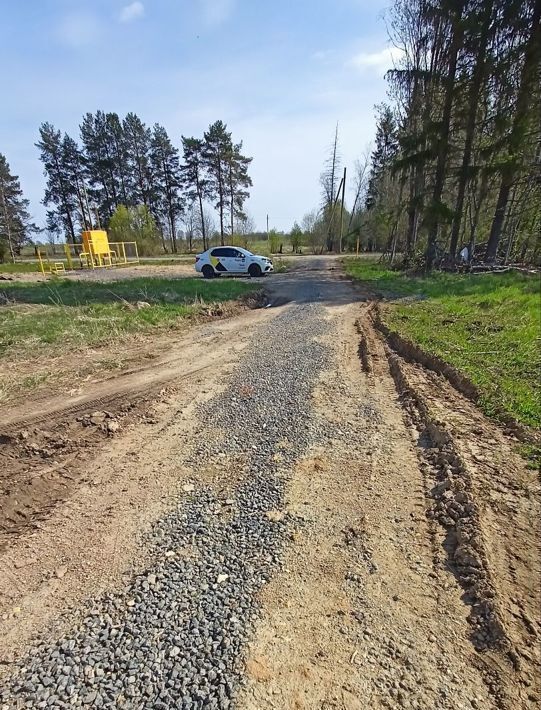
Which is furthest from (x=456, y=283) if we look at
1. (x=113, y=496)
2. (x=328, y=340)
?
(x=113, y=496)

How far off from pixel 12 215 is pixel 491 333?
49.9 meters

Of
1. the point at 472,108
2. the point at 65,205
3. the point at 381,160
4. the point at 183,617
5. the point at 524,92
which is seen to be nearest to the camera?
the point at 183,617

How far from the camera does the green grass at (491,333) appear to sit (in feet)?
12.0

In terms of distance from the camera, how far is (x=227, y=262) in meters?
18.8

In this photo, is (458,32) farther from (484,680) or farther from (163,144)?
(163,144)

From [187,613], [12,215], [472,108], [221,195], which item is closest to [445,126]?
[472,108]

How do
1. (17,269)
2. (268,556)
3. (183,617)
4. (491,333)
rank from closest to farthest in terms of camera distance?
(183,617) < (268,556) < (491,333) < (17,269)

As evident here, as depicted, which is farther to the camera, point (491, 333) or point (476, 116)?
point (476, 116)

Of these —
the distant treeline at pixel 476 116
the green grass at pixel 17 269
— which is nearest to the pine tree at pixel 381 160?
the distant treeline at pixel 476 116

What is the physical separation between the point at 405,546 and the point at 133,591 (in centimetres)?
169

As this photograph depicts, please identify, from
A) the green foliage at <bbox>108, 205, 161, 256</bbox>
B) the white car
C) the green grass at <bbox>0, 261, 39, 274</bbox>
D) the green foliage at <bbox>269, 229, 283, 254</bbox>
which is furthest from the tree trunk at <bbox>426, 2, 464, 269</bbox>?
the green foliage at <bbox>108, 205, 161, 256</bbox>

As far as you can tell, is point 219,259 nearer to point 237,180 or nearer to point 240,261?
point 240,261

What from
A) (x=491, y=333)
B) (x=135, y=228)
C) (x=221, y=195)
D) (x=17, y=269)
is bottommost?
(x=17, y=269)

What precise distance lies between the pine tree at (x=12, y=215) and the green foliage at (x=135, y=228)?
10.6 m
